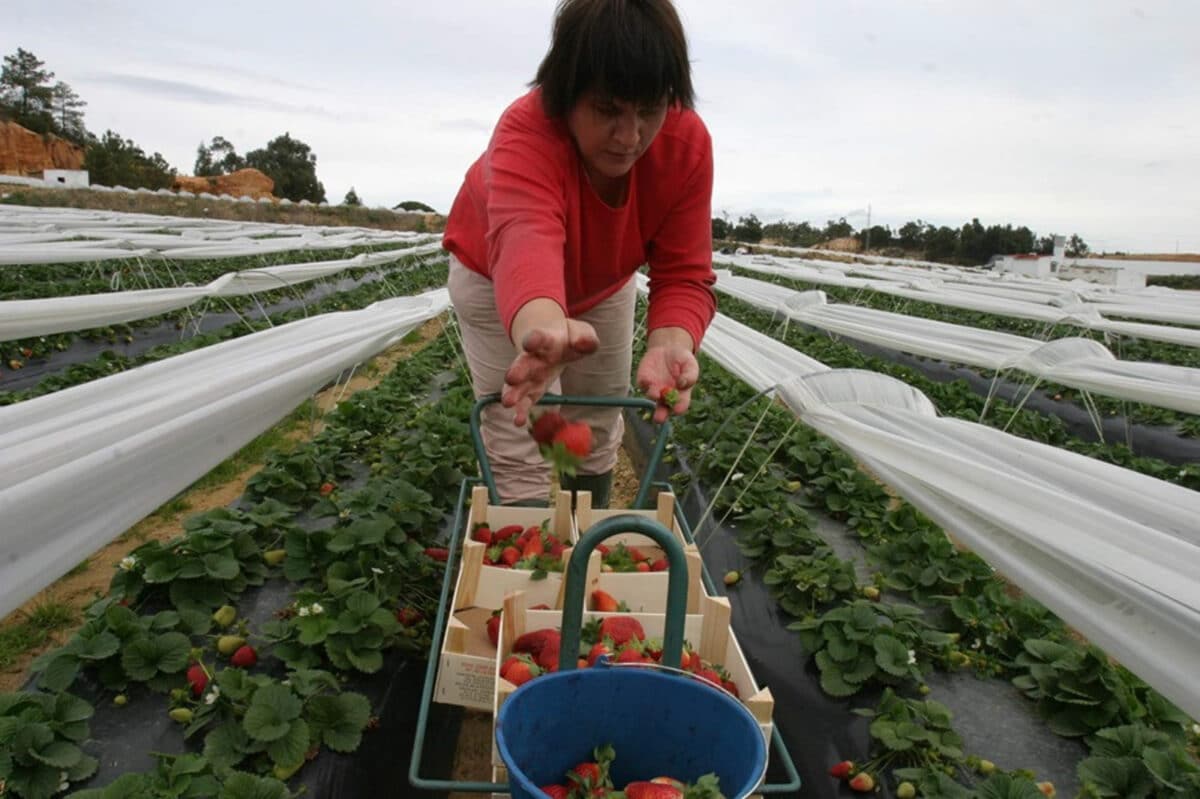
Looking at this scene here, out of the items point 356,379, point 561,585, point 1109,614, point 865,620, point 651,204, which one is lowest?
point 356,379

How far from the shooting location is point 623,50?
66.6 inches

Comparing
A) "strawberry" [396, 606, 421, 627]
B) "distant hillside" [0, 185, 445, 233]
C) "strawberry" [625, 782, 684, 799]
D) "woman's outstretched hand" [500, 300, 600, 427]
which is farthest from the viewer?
"distant hillside" [0, 185, 445, 233]

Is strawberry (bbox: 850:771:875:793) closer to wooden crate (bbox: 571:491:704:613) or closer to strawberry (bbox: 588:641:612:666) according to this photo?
wooden crate (bbox: 571:491:704:613)

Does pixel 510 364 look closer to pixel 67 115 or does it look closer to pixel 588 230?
pixel 588 230

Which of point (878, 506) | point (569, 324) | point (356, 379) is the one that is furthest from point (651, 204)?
point (356, 379)

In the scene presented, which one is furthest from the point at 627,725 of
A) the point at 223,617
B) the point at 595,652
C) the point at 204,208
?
Answer: the point at 204,208

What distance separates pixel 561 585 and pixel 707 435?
3194 millimetres

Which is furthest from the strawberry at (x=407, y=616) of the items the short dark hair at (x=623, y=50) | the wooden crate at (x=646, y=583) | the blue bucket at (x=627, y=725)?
the short dark hair at (x=623, y=50)

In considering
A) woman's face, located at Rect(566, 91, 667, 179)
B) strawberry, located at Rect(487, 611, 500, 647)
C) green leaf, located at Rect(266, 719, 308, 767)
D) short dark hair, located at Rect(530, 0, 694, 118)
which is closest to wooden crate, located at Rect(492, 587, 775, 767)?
strawberry, located at Rect(487, 611, 500, 647)

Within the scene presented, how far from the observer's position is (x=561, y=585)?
6.86 ft

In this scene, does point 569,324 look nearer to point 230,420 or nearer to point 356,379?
point 230,420

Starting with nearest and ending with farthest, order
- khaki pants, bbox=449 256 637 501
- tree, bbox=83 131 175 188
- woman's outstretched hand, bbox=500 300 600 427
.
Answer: woman's outstretched hand, bbox=500 300 600 427 → khaki pants, bbox=449 256 637 501 → tree, bbox=83 131 175 188

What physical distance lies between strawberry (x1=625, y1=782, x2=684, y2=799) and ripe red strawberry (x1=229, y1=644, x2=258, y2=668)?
4.92ft

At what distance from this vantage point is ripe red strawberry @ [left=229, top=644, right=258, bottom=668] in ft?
7.59
